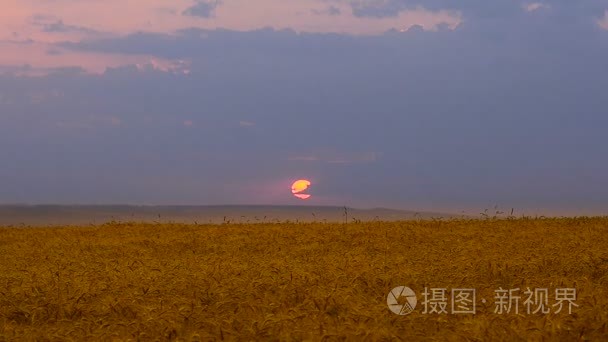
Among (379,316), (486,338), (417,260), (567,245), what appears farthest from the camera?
(567,245)

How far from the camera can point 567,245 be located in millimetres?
14328

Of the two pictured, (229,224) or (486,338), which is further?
(229,224)

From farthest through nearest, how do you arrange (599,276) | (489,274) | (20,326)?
(599,276), (489,274), (20,326)

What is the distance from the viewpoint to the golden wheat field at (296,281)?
662 centimetres

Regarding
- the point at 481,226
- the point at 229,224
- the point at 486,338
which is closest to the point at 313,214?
the point at 229,224

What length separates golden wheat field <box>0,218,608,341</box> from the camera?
6.62m

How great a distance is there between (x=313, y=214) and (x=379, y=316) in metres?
14.5

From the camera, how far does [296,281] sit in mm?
9484

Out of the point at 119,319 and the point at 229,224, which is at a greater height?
the point at 229,224

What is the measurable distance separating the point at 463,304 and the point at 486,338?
6.16 ft

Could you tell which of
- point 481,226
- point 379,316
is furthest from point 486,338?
point 481,226

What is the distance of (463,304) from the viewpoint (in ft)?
26.0

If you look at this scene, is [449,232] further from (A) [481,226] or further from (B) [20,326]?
(B) [20,326]

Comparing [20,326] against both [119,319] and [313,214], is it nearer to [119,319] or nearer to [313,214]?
[119,319]
